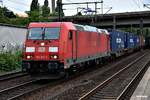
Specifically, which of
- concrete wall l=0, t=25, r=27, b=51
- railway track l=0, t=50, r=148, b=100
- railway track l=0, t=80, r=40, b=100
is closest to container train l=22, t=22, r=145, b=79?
railway track l=0, t=50, r=148, b=100

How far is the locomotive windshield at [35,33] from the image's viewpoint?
19953 millimetres

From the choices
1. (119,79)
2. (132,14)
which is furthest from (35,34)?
(132,14)

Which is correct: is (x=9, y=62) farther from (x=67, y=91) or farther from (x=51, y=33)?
(x=67, y=91)

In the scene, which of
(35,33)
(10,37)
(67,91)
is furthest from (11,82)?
(10,37)

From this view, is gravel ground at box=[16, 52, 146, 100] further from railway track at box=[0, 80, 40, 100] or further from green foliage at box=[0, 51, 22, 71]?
green foliage at box=[0, 51, 22, 71]

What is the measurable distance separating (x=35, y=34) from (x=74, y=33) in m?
2.09

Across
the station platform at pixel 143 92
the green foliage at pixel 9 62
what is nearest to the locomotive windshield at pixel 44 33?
the station platform at pixel 143 92

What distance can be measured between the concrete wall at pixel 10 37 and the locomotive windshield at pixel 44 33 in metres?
10.7

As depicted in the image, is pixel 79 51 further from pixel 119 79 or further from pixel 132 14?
pixel 132 14

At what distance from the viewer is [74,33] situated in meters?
21.0

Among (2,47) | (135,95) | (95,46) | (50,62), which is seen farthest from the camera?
(2,47)

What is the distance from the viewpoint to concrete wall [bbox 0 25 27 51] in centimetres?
3059

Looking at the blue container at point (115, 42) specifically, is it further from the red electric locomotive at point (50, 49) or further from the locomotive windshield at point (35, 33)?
the locomotive windshield at point (35, 33)

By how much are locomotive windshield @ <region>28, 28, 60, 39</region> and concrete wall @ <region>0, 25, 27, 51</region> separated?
10664mm
